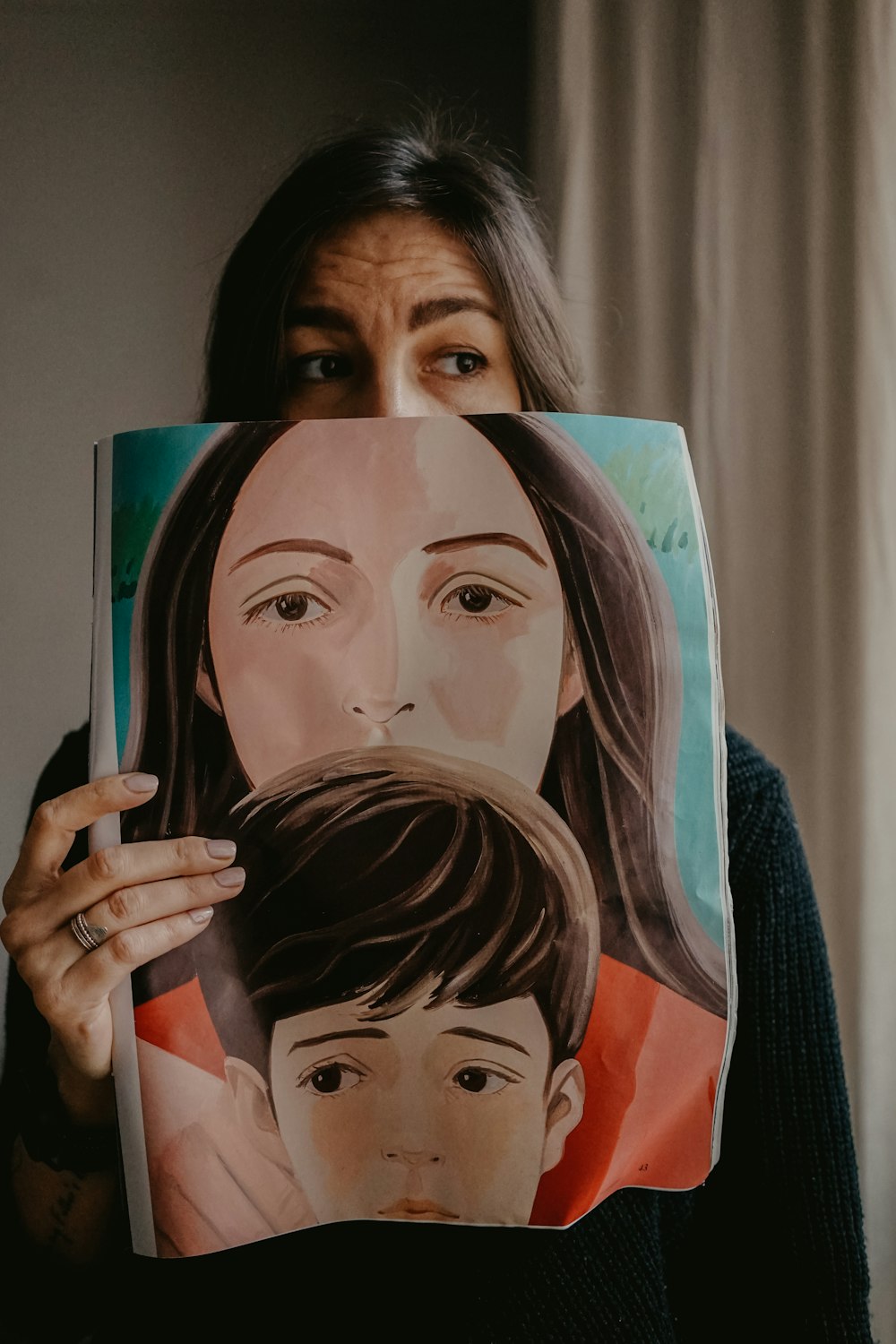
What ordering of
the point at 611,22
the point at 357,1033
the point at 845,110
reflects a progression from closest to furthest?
1. the point at 357,1033
2. the point at 845,110
3. the point at 611,22

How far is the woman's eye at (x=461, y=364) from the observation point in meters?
0.64

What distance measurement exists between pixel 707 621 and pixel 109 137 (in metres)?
0.74

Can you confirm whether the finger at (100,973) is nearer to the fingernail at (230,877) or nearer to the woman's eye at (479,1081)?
the fingernail at (230,877)

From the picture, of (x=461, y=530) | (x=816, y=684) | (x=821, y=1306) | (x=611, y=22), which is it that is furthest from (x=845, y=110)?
(x=821, y=1306)

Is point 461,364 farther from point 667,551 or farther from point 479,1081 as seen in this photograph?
point 479,1081

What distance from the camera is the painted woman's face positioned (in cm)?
47

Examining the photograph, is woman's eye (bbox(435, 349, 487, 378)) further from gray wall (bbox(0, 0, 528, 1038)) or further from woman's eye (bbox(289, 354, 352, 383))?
gray wall (bbox(0, 0, 528, 1038))

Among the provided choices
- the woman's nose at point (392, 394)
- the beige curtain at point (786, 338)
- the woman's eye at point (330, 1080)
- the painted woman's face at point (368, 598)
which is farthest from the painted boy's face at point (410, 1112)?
the beige curtain at point (786, 338)

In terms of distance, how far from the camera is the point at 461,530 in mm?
472

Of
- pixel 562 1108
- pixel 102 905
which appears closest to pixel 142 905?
pixel 102 905

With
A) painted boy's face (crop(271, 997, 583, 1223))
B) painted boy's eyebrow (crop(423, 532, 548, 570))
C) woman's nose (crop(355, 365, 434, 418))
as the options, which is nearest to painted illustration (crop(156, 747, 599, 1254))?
painted boy's face (crop(271, 997, 583, 1223))

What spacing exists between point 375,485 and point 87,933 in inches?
10.2

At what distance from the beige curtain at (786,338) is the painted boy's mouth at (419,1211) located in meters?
0.48

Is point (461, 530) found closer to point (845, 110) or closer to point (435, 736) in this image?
point (435, 736)
